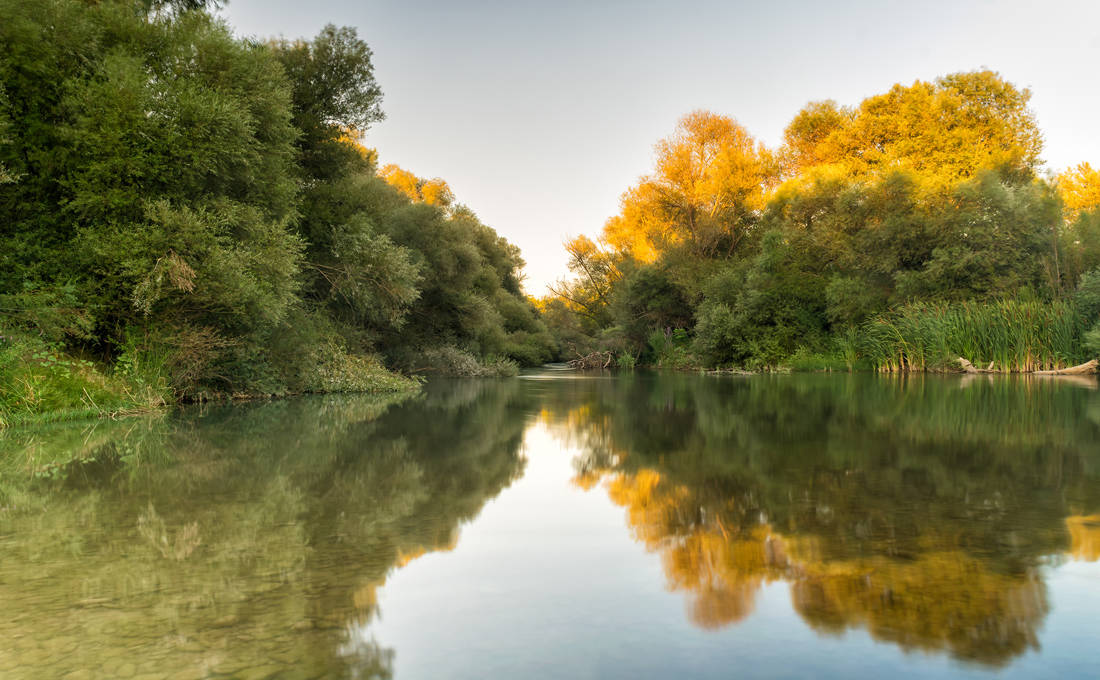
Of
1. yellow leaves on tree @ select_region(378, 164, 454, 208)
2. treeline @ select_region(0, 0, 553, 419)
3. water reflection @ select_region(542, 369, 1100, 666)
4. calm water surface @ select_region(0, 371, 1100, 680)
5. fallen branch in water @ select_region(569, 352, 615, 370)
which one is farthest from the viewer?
yellow leaves on tree @ select_region(378, 164, 454, 208)

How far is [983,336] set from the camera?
18.9 meters

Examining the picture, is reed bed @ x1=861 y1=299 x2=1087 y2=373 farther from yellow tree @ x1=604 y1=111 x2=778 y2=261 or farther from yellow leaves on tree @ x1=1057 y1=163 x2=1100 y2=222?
yellow leaves on tree @ x1=1057 y1=163 x2=1100 y2=222

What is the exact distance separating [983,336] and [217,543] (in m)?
21.2

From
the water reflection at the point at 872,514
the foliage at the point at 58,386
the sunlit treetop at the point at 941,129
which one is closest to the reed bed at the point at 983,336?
the sunlit treetop at the point at 941,129

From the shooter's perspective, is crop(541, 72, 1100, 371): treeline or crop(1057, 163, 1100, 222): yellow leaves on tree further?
crop(1057, 163, 1100, 222): yellow leaves on tree

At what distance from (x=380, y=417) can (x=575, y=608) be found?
700 cm

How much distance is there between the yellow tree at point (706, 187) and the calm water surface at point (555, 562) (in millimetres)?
27490

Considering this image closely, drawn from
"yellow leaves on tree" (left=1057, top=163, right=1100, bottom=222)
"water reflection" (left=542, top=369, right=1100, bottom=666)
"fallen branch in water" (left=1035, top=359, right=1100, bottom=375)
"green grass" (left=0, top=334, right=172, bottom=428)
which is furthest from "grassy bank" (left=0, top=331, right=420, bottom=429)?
"yellow leaves on tree" (left=1057, top=163, right=1100, bottom=222)

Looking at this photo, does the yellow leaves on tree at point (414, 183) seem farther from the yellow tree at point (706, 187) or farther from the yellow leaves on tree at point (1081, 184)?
the yellow leaves on tree at point (1081, 184)

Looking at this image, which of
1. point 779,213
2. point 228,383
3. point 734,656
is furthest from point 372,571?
point 779,213

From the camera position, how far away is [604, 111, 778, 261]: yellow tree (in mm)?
31703

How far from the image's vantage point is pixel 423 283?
2195 cm

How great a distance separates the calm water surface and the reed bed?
15.8 m

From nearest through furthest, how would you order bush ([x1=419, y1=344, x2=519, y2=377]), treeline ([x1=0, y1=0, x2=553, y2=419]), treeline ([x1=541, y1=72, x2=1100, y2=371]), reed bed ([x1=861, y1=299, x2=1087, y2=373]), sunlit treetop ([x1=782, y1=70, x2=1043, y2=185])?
treeline ([x1=0, y1=0, x2=553, y2=419]) → reed bed ([x1=861, y1=299, x2=1087, y2=373]) → treeline ([x1=541, y1=72, x2=1100, y2=371]) → bush ([x1=419, y1=344, x2=519, y2=377]) → sunlit treetop ([x1=782, y1=70, x2=1043, y2=185])
